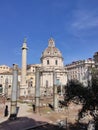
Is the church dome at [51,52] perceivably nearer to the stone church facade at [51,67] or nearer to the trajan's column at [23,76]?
the stone church facade at [51,67]

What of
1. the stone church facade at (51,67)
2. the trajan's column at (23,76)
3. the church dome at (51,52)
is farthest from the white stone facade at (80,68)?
the trajan's column at (23,76)

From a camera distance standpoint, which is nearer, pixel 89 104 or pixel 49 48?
pixel 89 104

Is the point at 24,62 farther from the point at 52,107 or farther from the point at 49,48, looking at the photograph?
the point at 49,48

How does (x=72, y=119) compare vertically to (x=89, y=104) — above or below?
below

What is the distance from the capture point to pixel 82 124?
87.6 feet

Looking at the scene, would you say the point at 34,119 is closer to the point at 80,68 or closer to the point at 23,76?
the point at 23,76

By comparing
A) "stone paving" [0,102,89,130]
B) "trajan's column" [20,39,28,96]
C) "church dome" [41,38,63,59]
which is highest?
"church dome" [41,38,63,59]

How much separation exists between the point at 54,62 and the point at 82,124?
2667 inches

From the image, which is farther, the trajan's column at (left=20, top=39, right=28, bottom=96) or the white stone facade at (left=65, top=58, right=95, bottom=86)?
the white stone facade at (left=65, top=58, right=95, bottom=86)

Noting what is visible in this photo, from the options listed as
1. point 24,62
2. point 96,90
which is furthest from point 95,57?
point 96,90

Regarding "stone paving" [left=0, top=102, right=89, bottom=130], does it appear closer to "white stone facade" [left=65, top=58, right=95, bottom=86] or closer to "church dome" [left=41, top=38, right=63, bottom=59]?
"church dome" [left=41, top=38, right=63, bottom=59]

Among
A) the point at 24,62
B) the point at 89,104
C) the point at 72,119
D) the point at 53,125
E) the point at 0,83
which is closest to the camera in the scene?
the point at 89,104

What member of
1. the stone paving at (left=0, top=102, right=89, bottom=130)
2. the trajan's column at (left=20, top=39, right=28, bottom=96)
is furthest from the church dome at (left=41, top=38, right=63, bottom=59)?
the stone paving at (left=0, top=102, right=89, bottom=130)

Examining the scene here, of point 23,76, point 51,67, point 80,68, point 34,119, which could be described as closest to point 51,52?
point 51,67
